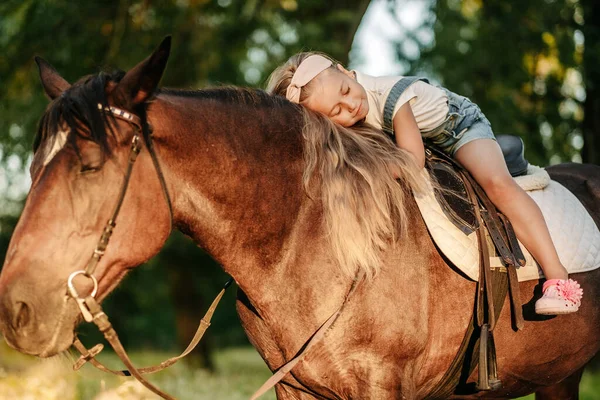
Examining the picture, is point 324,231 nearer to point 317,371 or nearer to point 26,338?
point 317,371

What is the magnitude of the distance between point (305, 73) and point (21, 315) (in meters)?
1.66

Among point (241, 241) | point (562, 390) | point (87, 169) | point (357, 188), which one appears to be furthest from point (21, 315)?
point (562, 390)

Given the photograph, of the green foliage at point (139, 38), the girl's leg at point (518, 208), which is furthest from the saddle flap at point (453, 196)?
the green foliage at point (139, 38)

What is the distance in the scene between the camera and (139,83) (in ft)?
8.45

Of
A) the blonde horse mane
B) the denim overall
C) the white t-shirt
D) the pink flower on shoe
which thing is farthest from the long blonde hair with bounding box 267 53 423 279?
the pink flower on shoe

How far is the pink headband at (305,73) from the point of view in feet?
10.8

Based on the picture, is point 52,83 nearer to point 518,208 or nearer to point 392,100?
point 392,100

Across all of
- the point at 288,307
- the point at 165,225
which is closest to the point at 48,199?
the point at 165,225

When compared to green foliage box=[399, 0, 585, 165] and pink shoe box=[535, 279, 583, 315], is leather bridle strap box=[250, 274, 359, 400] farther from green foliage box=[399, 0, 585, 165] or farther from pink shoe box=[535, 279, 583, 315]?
green foliage box=[399, 0, 585, 165]

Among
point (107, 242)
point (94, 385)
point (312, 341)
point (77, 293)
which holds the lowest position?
point (94, 385)

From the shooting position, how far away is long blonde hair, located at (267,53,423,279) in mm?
2922

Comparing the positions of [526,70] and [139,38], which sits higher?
[526,70]

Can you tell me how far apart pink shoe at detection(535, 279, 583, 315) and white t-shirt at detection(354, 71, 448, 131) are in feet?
3.14

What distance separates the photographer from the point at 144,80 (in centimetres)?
257
